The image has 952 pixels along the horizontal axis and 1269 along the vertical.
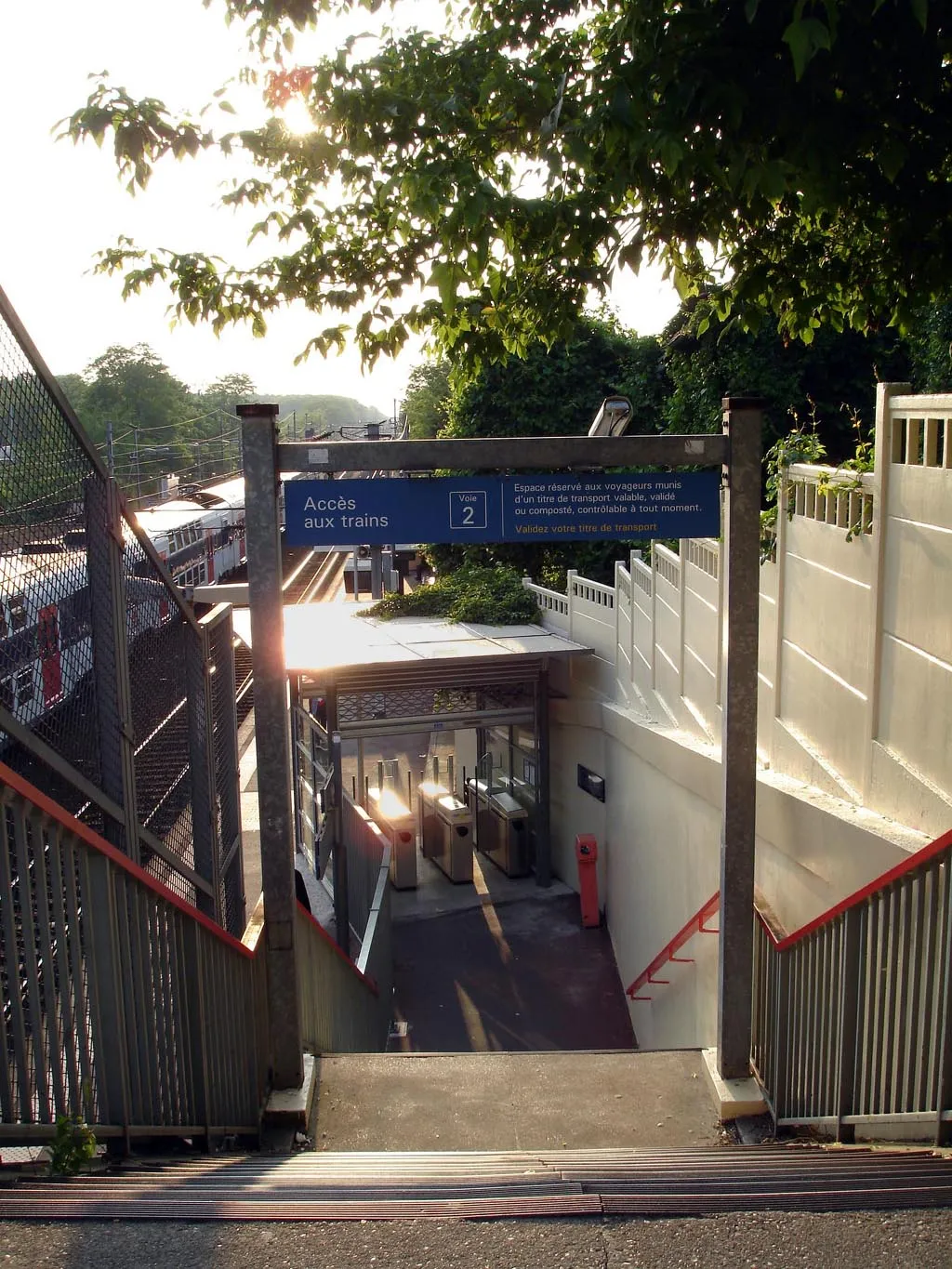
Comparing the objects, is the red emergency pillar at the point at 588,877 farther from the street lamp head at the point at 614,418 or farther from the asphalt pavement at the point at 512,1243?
the asphalt pavement at the point at 512,1243

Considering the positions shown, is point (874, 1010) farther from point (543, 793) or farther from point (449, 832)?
point (449, 832)

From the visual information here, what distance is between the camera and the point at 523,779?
50.0ft

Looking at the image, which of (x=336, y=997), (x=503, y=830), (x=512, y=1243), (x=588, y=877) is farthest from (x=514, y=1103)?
(x=503, y=830)

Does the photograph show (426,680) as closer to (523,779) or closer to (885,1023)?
(523,779)

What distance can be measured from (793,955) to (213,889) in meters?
2.60

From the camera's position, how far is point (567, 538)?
4.91 meters

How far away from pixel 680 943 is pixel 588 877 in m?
4.62

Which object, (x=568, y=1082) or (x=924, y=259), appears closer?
(x=924, y=259)

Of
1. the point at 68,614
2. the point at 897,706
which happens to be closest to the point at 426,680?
the point at 897,706

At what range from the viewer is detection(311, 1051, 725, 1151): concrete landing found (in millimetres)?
5039

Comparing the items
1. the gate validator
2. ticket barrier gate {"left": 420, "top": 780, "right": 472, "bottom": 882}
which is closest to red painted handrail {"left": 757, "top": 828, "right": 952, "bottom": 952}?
the gate validator

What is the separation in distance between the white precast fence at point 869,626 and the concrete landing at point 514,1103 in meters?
1.65

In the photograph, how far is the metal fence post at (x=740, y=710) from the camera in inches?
192

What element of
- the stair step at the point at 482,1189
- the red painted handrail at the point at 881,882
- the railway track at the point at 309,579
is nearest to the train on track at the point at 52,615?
the stair step at the point at 482,1189
